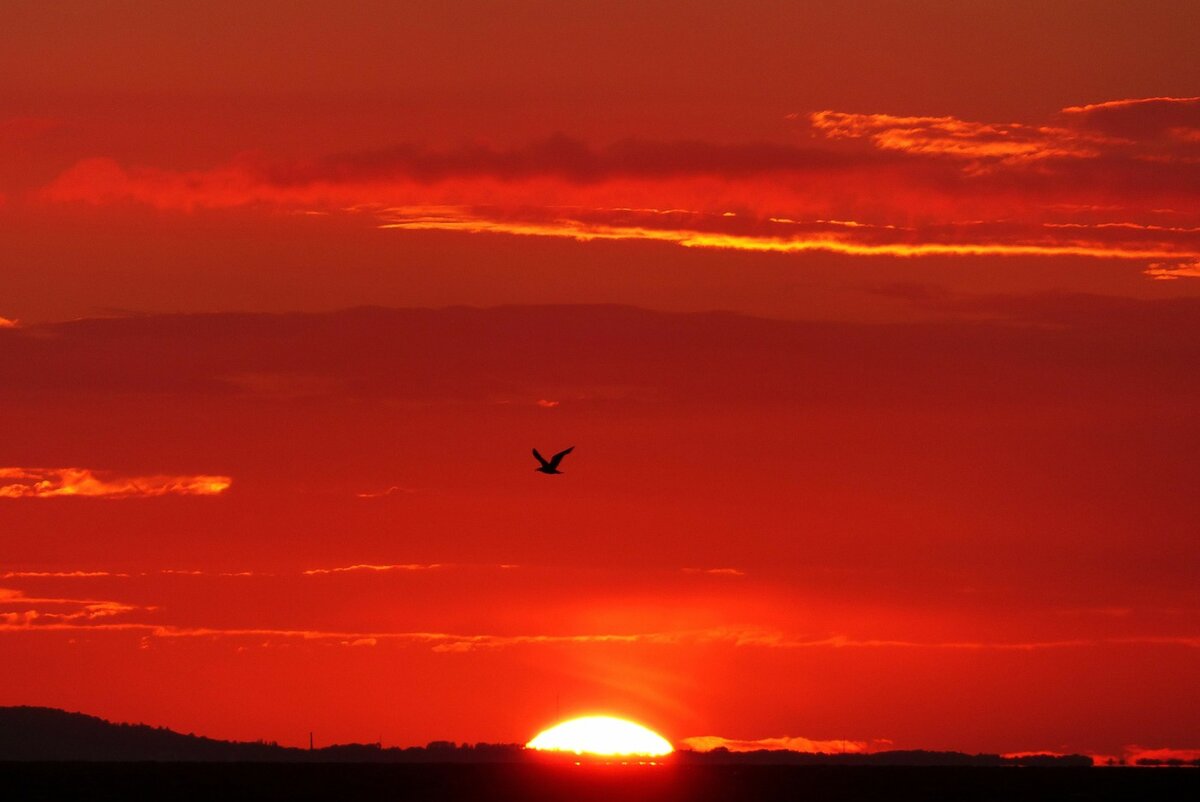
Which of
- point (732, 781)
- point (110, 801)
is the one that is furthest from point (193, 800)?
point (732, 781)

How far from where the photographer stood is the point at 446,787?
178000 millimetres

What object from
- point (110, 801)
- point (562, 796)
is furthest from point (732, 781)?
point (110, 801)

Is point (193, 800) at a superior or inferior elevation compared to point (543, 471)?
inferior

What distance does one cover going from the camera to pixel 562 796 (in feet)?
525

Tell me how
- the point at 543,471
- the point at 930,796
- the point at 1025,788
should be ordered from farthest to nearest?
the point at 1025,788, the point at 930,796, the point at 543,471

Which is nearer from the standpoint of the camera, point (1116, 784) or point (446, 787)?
point (446, 787)

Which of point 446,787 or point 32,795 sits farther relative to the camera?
point 446,787

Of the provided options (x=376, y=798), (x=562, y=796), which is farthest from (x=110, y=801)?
(x=562, y=796)

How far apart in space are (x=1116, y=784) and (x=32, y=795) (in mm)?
87027

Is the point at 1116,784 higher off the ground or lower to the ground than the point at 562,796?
higher

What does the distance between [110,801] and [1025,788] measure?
69.8 m

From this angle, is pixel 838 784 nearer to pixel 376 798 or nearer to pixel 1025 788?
pixel 1025 788

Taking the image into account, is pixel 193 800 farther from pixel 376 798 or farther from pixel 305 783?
pixel 305 783

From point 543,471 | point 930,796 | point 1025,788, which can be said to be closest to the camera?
point 543,471
